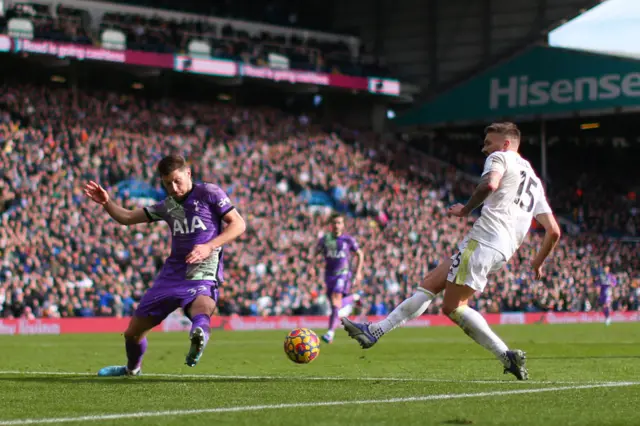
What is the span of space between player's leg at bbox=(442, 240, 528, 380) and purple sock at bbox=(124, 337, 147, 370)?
3.06 metres

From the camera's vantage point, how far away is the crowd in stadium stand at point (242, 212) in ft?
97.3

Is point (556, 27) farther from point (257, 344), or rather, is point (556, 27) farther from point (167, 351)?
point (167, 351)

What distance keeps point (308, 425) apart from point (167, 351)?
37.5ft

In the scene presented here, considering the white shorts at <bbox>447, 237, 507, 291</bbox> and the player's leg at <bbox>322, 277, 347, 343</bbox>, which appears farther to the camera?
the player's leg at <bbox>322, 277, 347, 343</bbox>

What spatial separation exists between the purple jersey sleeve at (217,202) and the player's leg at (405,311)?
1.55 metres

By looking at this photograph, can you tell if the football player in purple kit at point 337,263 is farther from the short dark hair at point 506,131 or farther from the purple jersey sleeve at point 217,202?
the short dark hair at point 506,131

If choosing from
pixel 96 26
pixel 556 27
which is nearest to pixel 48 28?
pixel 96 26

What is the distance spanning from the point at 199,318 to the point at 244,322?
2149cm

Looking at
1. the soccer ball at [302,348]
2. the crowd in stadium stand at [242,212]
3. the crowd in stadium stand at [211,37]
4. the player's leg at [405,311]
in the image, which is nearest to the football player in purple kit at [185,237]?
the soccer ball at [302,348]

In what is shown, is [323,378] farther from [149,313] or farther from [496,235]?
[496,235]

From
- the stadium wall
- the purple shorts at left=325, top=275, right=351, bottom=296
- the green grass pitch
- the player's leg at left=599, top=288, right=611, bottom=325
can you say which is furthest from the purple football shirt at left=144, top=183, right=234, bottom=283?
the player's leg at left=599, top=288, right=611, bottom=325

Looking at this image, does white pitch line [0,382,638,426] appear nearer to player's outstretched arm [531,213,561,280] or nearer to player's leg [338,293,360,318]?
player's outstretched arm [531,213,561,280]

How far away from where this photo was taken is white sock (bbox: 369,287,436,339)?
10102mm

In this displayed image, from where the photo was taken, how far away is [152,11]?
45.1 meters
